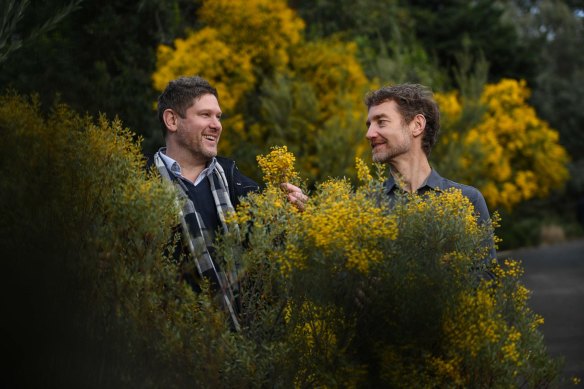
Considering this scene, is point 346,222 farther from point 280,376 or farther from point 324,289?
point 280,376

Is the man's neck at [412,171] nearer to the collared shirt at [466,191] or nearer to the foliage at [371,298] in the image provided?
the collared shirt at [466,191]

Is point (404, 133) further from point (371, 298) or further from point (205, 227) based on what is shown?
point (371, 298)

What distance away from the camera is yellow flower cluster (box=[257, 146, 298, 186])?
379 cm

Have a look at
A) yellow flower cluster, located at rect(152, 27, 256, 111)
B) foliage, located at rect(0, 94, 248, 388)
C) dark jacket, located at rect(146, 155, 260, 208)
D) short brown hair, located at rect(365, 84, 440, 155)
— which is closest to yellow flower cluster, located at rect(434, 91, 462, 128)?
yellow flower cluster, located at rect(152, 27, 256, 111)

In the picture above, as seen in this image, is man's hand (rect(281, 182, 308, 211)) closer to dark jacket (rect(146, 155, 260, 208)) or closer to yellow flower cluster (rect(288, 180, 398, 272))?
yellow flower cluster (rect(288, 180, 398, 272))

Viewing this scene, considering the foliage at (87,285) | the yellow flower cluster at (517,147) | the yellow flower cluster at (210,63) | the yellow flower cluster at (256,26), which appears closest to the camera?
the foliage at (87,285)

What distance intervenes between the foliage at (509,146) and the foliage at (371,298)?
1573 cm

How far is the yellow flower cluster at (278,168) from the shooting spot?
3785mm

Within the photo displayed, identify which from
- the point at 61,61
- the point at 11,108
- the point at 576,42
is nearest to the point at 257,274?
the point at 11,108

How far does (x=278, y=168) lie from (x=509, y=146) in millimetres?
19886

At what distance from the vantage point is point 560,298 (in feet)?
44.9

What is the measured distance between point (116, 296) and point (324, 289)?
76cm

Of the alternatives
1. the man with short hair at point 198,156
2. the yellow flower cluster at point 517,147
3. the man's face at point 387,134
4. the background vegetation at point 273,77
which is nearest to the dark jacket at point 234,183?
the man with short hair at point 198,156

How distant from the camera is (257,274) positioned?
11.5 ft
